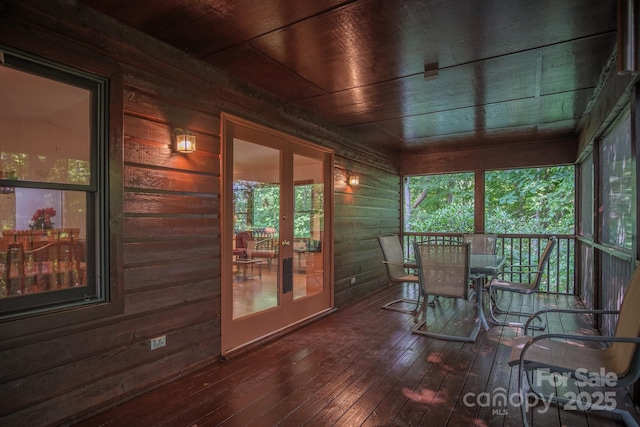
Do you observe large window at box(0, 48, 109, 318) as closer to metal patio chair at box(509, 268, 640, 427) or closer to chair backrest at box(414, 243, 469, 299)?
metal patio chair at box(509, 268, 640, 427)

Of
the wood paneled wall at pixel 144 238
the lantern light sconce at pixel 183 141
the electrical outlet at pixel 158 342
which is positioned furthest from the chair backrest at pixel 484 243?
the electrical outlet at pixel 158 342

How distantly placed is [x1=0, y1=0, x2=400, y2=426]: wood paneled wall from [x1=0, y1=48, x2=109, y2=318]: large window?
0.13 m

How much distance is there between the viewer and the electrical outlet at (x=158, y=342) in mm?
2414

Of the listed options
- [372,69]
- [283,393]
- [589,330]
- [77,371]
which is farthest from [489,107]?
[77,371]

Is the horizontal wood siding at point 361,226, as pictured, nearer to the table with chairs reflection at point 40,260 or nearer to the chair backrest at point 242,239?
the chair backrest at point 242,239

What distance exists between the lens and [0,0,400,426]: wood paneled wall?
1864mm

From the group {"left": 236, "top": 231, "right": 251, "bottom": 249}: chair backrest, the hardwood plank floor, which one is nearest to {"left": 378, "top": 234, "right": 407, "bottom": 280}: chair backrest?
the hardwood plank floor

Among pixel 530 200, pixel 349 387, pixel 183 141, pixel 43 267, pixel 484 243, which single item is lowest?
pixel 349 387

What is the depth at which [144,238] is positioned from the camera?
2383mm

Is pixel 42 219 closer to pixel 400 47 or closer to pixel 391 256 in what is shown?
pixel 400 47

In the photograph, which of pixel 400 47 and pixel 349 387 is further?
pixel 400 47

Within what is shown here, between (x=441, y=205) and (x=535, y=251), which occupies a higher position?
(x=441, y=205)

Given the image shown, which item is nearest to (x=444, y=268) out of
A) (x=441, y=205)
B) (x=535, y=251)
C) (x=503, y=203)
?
(x=535, y=251)

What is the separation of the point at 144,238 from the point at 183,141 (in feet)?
2.52
